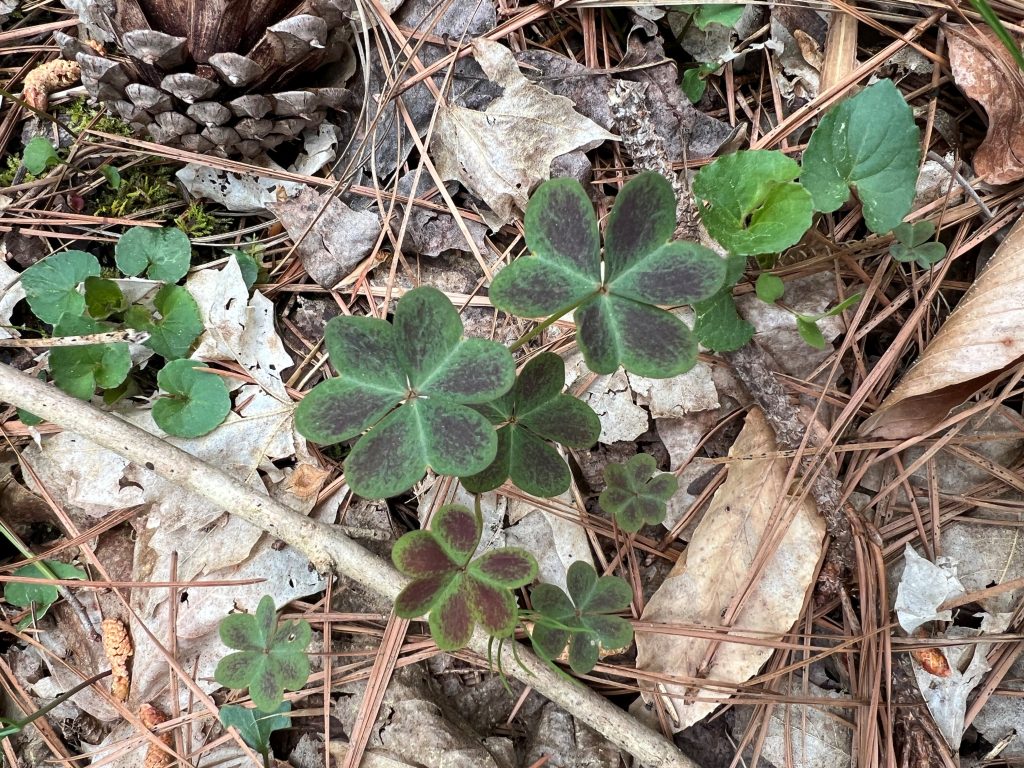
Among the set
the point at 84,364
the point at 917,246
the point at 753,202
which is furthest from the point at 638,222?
the point at 84,364

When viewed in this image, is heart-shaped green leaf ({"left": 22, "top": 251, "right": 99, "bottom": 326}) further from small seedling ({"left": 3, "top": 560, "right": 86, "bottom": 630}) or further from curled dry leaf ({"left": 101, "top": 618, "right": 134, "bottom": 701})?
curled dry leaf ({"left": 101, "top": 618, "right": 134, "bottom": 701})

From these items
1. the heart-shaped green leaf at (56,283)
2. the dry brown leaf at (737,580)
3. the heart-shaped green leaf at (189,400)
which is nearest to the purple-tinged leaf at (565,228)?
the dry brown leaf at (737,580)

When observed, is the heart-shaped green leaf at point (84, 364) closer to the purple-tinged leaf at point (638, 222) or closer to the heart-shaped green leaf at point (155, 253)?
the heart-shaped green leaf at point (155, 253)

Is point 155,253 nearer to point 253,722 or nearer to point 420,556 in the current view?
point 420,556

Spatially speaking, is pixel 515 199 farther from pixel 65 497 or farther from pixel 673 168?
pixel 65 497

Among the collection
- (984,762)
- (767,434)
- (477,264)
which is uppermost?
(477,264)

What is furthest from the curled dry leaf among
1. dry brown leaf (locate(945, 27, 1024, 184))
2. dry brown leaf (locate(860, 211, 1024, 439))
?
Result: dry brown leaf (locate(945, 27, 1024, 184))

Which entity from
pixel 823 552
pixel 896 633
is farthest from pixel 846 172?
pixel 896 633
